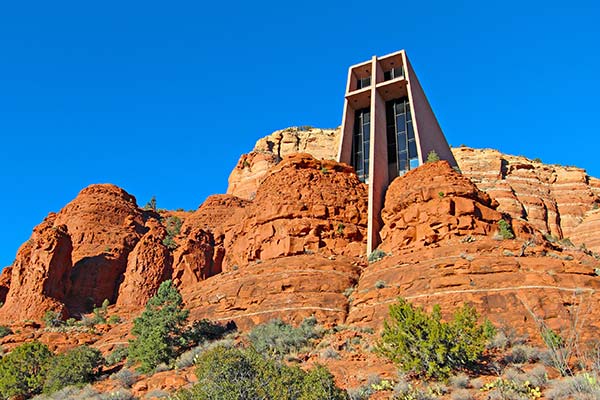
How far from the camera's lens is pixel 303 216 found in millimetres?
33000

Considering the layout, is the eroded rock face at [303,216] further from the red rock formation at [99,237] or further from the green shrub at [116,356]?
the red rock formation at [99,237]

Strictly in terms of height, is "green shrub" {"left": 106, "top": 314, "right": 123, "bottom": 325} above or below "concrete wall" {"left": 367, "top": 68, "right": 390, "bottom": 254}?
below

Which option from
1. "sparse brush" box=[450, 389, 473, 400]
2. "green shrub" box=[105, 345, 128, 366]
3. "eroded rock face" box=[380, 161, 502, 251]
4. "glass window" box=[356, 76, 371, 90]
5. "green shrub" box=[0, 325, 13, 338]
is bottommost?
"sparse brush" box=[450, 389, 473, 400]

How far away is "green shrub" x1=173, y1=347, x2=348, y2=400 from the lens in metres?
14.8

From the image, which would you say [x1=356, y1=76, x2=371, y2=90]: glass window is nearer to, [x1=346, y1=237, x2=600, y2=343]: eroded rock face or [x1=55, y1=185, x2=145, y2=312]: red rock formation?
[x1=346, y1=237, x2=600, y2=343]: eroded rock face

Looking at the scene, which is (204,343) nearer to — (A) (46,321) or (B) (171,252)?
(A) (46,321)

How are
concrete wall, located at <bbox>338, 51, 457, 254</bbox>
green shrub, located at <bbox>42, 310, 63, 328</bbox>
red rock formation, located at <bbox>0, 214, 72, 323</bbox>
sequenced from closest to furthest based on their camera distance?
green shrub, located at <bbox>42, 310, 63, 328</bbox>, red rock formation, located at <bbox>0, 214, 72, 323</bbox>, concrete wall, located at <bbox>338, 51, 457, 254</bbox>

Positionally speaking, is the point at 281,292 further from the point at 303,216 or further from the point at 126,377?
the point at 126,377

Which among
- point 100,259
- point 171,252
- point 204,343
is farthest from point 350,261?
point 100,259

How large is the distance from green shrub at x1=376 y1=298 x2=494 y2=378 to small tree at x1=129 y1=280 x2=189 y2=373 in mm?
9779

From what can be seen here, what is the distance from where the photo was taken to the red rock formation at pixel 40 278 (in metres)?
37.7

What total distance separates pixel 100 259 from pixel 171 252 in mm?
5600

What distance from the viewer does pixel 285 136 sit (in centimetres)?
8850

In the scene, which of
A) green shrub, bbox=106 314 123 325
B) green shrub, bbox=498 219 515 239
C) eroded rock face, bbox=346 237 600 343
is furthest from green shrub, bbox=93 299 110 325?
green shrub, bbox=498 219 515 239
